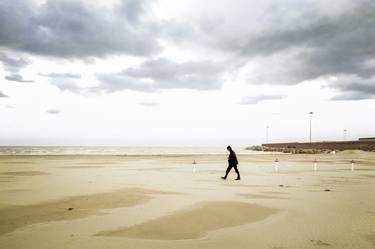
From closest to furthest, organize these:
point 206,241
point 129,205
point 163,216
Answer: point 206,241 < point 163,216 < point 129,205

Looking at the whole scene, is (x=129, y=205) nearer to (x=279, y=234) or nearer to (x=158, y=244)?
(x=158, y=244)

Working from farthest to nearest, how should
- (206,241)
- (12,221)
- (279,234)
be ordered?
1. (12,221)
2. (279,234)
3. (206,241)

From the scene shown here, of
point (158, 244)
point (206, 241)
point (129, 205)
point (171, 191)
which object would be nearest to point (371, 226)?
point (206, 241)

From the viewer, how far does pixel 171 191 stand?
40.7ft

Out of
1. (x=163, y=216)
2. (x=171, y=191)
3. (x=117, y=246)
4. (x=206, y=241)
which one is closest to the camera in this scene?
(x=117, y=246)

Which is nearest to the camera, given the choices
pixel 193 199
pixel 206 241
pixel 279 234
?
pixel 206 241

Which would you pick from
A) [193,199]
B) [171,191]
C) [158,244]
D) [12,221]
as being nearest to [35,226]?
[12,221]

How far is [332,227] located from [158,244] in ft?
13.3

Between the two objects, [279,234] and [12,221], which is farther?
[12,221]

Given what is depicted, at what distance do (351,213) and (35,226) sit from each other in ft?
26.9

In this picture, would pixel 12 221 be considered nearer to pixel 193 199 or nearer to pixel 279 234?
pixel 193 199

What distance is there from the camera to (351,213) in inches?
325

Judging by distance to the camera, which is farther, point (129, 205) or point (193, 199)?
point (193, 199)

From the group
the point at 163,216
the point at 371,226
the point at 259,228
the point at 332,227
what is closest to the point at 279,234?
the point at 259,228
